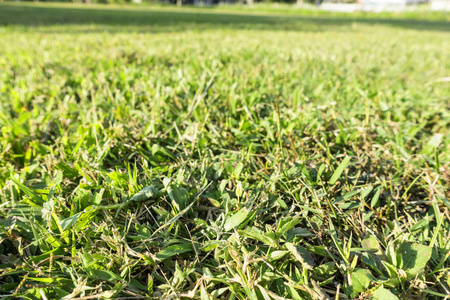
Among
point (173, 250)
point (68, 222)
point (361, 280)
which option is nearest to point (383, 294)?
point (361, 280)

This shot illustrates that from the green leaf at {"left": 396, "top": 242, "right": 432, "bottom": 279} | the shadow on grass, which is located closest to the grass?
the green leaf at {"left": 396, "top": 242, "right": 432, "bottom": 279}

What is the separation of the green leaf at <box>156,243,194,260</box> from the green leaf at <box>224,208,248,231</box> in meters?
0.14

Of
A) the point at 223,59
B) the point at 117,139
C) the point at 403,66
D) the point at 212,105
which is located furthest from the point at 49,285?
the point at 403,66

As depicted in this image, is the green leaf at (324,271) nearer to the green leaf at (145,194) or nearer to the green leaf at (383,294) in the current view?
the green leaf at (383,294)

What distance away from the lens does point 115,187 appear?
110 centimetres

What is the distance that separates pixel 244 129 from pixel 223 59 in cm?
176

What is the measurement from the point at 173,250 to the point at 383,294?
0.60 m

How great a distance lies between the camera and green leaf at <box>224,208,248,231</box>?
969 millimetres

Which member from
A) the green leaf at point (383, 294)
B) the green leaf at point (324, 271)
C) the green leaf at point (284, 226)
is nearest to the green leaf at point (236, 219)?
the green leaf at point (284, 226)

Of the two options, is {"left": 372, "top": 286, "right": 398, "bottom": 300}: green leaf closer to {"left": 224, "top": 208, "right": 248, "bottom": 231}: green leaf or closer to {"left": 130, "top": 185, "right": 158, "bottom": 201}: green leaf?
{"left": 224, "top": 208, "right": 248, "bottom": 231}: green leaf

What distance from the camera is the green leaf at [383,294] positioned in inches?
29.8

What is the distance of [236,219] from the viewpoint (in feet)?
3.21

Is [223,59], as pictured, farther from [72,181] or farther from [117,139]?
[72,181]

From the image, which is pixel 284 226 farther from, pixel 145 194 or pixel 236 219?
pixel 145 194
